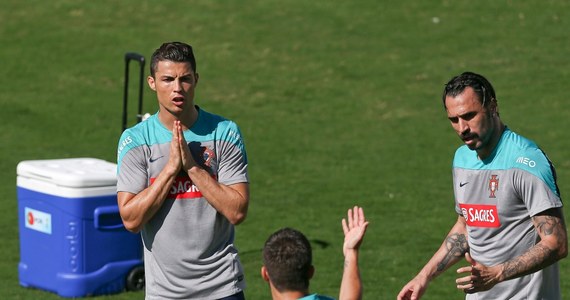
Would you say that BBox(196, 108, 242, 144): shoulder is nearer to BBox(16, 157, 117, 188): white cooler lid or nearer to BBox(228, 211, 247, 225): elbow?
BBox(228, 211, 247, 225): elbow

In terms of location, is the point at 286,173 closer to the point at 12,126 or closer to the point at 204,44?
the point at 12,126

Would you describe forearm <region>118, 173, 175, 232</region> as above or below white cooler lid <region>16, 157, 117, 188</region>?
above

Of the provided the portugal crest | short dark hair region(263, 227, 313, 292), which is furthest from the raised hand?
the portugal crest

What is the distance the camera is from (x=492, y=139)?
6133mm

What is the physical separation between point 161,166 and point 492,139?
1.82 meters

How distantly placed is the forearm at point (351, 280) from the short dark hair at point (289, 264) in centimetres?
19

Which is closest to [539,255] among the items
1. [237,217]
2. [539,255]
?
[539,255]

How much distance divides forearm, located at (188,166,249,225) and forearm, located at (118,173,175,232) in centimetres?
14

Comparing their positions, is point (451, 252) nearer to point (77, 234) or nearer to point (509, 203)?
point (509, 203)

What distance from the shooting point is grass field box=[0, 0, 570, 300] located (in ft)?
44.7

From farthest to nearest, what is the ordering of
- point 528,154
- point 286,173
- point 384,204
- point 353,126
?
point 353,126 < point 286,173 < point 384,204 < point 528,154

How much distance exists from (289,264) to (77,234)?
600cm

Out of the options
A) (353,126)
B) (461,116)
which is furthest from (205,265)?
(353,126)

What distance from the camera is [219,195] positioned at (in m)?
6.12
